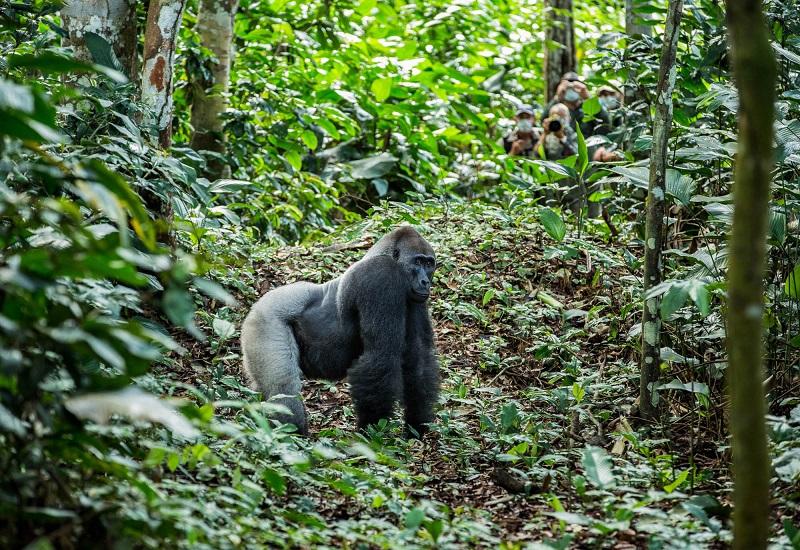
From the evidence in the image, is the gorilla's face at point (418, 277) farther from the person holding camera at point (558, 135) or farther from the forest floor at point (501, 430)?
→ the person holding camera at point (558, 135)

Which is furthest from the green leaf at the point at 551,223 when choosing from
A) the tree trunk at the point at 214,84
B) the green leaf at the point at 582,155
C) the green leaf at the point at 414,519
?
the green leaf at the point at 414,519

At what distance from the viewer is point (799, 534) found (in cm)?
293

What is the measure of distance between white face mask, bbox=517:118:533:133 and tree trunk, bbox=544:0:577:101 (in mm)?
1537

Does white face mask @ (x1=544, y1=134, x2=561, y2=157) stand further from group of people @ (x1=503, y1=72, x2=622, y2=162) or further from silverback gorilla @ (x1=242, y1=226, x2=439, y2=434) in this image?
silverback gorilla @ (x1=242, y1=226, x2=439, y2=434)

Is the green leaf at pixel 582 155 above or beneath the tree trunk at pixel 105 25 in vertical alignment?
beneath

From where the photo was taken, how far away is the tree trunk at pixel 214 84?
25.1ft

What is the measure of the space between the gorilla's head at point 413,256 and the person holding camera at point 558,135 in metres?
4.33

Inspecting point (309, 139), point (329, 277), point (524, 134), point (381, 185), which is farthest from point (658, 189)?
point (524, 134)

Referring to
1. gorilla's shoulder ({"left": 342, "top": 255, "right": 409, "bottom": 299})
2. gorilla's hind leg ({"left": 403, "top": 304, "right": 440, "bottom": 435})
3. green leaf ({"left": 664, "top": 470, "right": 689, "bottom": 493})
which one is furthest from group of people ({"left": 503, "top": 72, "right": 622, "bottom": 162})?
green leaf ({"left": 664, "top": 470, "right": 689, "bottom": 493})

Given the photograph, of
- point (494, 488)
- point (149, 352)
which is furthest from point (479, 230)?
point (149, 352)

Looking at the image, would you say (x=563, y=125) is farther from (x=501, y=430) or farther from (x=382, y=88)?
(x=501, y=430)

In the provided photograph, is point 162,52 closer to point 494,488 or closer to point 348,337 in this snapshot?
point 348,337

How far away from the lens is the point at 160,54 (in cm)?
537

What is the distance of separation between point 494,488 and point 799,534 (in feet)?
4.45
